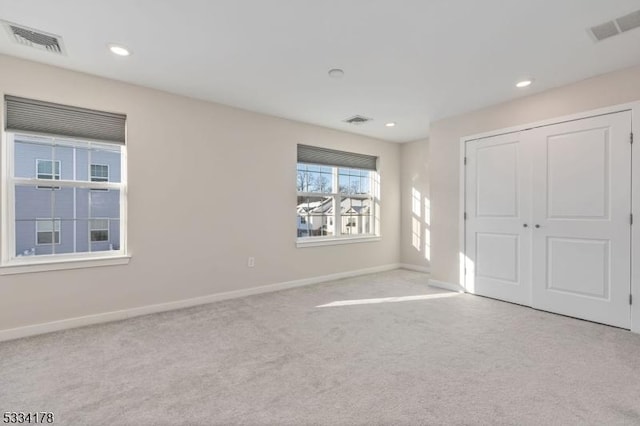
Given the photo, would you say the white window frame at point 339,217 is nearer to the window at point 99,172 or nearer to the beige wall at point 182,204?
the beige wall at point 182,204

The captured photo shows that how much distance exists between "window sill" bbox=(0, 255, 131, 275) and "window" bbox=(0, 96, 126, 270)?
0.6 inches

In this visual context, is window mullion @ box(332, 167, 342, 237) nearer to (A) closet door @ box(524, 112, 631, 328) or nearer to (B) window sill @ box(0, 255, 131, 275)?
(A) closet door @ box(524, 112, 631, 328)

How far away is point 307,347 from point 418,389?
0.94 m

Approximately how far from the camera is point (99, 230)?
10.6ft

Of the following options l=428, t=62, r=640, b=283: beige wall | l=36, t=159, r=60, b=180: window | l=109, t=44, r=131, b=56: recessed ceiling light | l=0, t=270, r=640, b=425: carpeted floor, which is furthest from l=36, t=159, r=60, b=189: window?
l=428, t=62, r=640, b=283: beige wall

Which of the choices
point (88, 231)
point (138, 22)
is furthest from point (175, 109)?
point (88, 231)

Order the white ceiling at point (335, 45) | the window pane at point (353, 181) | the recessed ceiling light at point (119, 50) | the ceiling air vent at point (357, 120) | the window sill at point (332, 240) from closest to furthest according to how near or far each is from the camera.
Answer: the white ceiling at point (335, 45) → the recessed ceiling light at point (119, 50) → the ceiling air vent at point (357, 120) → the window sill at point (332, 240) → the window pane at point (353, 181)

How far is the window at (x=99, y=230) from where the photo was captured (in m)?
3.19

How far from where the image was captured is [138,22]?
2227mm

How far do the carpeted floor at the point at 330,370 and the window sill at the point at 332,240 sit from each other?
1454 mm

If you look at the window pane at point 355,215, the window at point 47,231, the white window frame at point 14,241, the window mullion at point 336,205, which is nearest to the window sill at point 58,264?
the white window frame at point 14,241

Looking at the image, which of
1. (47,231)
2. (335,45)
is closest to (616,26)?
(335,45)

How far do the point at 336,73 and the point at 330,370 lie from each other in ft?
8.58

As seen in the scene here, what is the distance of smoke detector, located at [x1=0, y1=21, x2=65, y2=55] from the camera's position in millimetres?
2287
